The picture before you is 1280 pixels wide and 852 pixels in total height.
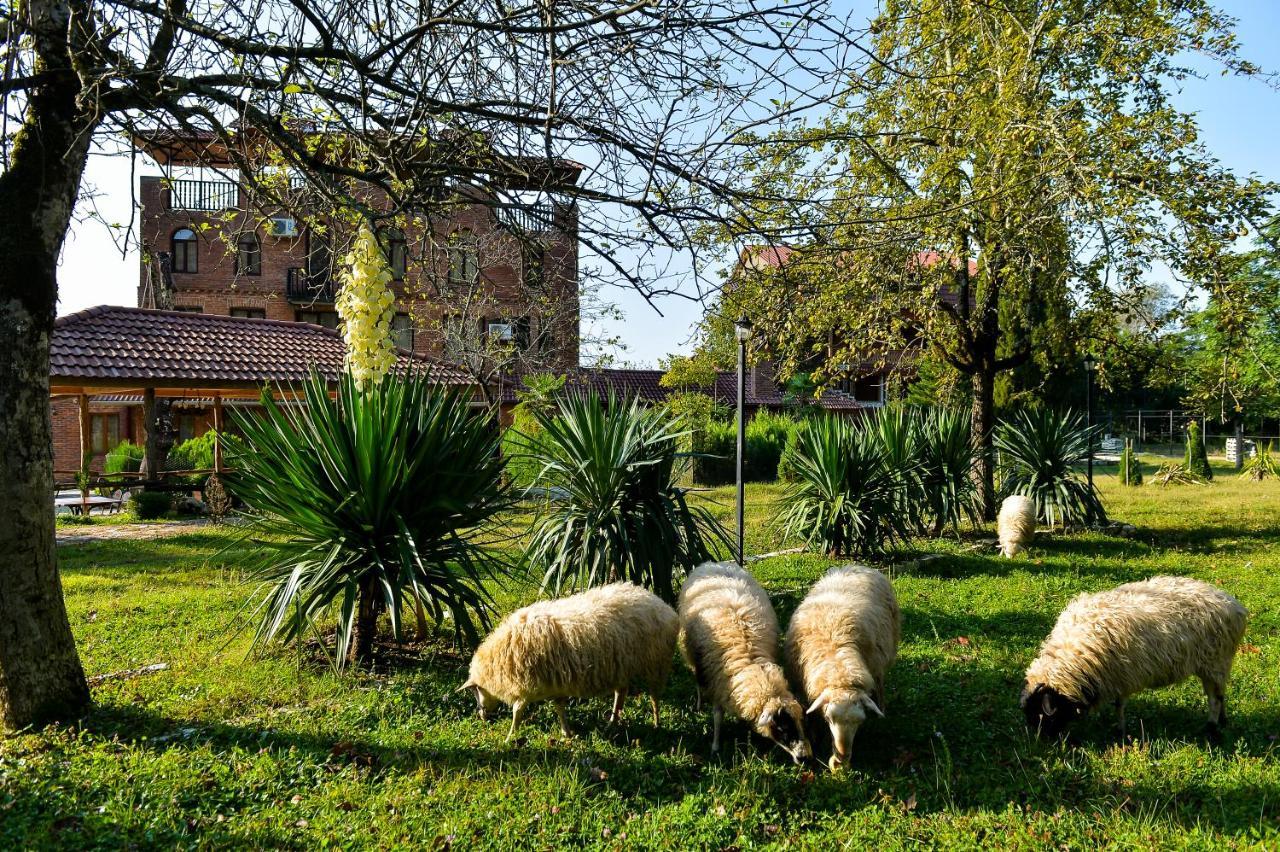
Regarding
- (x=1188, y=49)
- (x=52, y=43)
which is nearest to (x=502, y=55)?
(x=52, y=43)

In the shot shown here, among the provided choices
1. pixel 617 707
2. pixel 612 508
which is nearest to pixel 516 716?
pixel 617 707

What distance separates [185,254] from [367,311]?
30387 mm

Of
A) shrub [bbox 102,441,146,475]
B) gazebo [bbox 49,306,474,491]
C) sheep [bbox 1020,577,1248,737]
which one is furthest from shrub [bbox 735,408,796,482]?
sheep [bbox 1020,577,1248,737]

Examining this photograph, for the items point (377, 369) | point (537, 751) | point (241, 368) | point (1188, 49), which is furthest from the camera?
point (241, 368)

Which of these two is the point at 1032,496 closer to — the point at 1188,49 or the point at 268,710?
the point at 1188,49

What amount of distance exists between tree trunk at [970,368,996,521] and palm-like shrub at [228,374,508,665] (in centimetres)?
1027

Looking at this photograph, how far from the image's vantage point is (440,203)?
552cm

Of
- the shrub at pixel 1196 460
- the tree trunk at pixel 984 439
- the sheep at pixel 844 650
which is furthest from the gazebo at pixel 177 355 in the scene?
the shrub at pixel 1196 460

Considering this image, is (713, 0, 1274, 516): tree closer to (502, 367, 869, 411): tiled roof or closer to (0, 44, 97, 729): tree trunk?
(0, 44, 97, 729): tree trunk

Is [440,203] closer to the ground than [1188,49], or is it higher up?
closer to the ground

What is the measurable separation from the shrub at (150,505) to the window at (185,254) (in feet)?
67.1

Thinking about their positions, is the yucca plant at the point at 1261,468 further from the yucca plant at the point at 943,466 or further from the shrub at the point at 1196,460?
the yucca plant at the point at 943,466

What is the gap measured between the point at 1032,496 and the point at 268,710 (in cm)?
1208

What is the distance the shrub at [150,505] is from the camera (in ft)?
50.3
